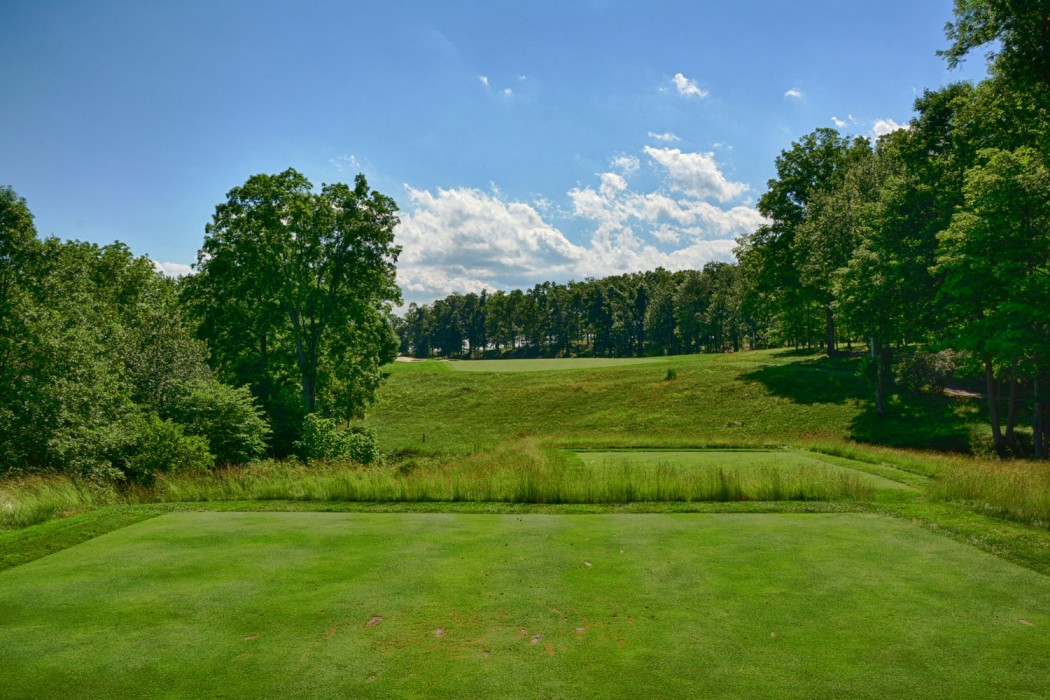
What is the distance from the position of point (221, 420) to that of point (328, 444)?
213 inches

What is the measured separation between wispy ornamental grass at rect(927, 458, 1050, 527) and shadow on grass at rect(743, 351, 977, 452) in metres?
17.4

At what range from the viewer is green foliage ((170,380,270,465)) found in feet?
73.7

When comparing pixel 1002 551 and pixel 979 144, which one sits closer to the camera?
pixel 1002 551

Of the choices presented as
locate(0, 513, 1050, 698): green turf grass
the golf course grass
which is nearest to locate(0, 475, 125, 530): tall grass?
locate(0, 513, 1050, 698): green turf grass

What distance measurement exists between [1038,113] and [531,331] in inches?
4171

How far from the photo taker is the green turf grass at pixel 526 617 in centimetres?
446

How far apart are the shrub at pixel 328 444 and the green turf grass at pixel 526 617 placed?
18.4m

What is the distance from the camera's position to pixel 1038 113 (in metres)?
22.0

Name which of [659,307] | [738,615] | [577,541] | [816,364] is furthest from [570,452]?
[659,307]

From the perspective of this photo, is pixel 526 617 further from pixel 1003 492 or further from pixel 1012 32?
pixel 1012 32

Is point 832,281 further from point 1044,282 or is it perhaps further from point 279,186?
point 279,186

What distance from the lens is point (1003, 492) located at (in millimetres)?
11656

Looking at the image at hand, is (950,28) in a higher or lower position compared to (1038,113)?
higher

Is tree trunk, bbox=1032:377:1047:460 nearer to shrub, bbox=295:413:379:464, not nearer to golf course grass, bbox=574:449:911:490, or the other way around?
golf course grass, bbox=574:449:911:490
